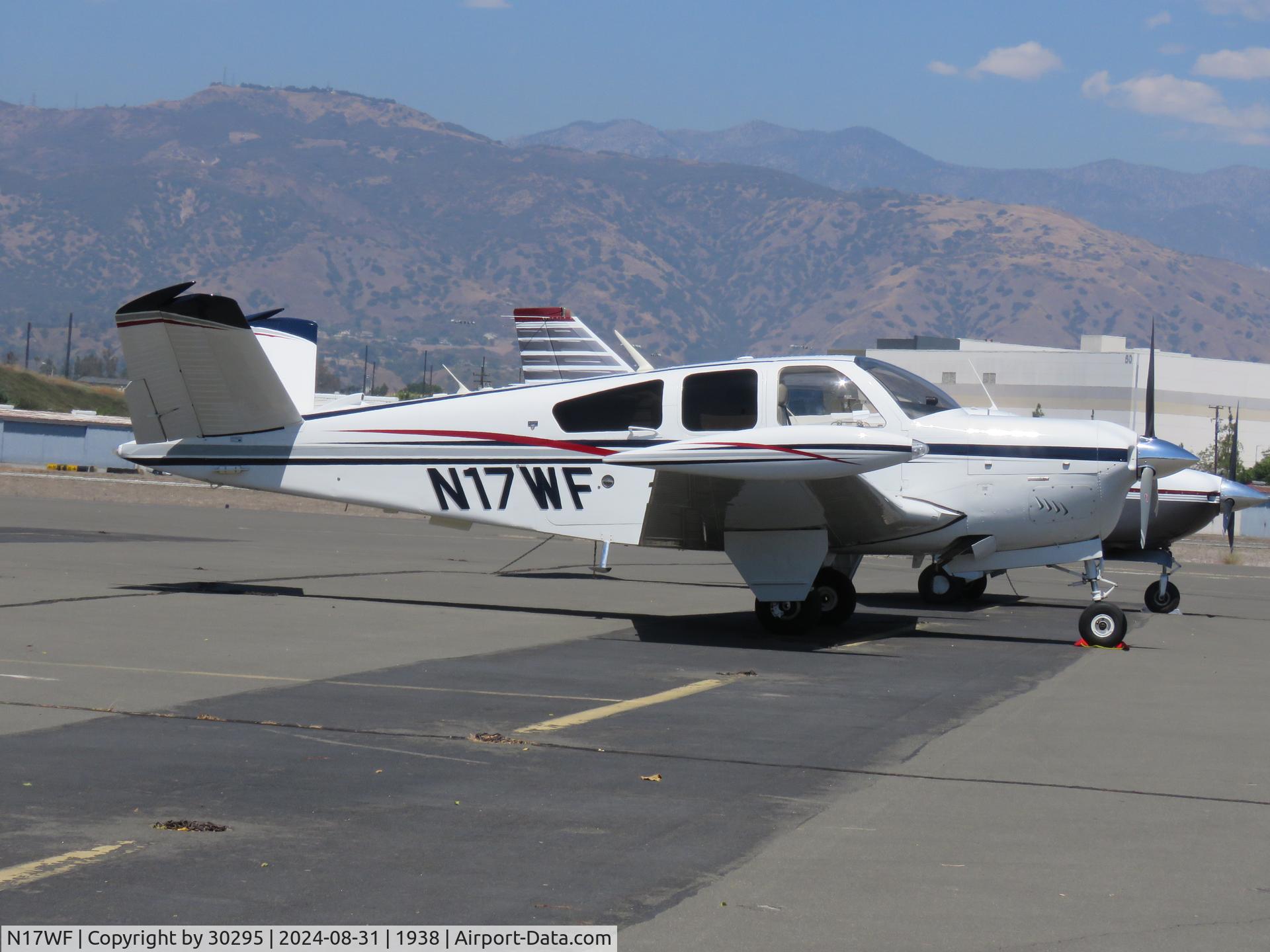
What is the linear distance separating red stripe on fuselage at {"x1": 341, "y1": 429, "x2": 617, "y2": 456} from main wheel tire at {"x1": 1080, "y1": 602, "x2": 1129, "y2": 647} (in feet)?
15.6

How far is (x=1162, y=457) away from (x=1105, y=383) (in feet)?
424

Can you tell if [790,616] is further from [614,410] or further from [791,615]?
[614,410]

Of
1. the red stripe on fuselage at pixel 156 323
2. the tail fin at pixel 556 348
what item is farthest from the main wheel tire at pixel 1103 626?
the tail fin at pixel 556 348

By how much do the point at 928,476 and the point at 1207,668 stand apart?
10.5 ft

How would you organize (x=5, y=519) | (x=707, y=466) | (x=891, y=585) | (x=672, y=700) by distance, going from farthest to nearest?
1. (x=5, y=519)
2. (x=891, y=585)
3. (x=707, y=466)
4. (x=672, y=700)

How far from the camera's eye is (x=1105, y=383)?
137125 millimetres

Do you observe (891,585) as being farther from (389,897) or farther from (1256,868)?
(389,897)

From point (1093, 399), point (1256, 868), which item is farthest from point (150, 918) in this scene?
point (1093, 399)

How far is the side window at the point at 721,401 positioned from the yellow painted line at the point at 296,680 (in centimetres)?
425

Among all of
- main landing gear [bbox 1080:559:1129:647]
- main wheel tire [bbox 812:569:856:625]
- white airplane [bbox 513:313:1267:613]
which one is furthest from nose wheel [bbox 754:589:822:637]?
white airplane [bbox 513:313:1267:613]

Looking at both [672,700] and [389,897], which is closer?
[389,897]

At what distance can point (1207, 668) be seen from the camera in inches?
481

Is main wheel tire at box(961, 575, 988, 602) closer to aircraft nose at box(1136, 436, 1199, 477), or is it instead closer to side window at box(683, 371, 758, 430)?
aircraft nose at box(1136, 436, 1199, 477)

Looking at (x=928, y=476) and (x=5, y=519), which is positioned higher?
(x=928, y=476)
